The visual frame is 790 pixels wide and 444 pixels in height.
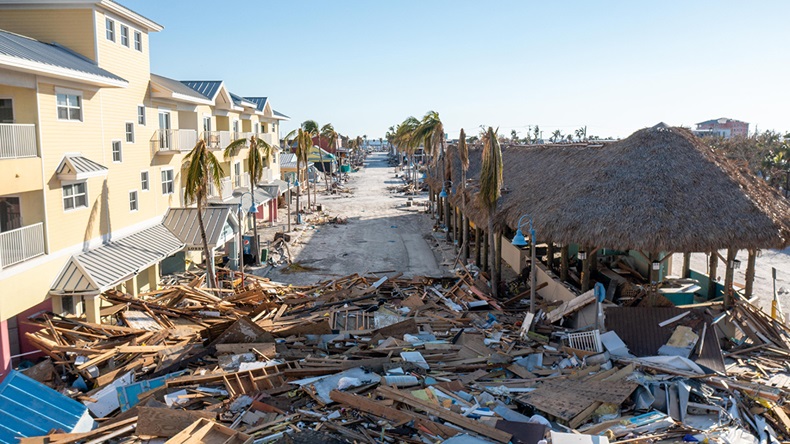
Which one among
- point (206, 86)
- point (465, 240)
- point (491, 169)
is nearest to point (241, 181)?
point (206, 86)

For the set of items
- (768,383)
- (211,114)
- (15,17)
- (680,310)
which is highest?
(15,17)

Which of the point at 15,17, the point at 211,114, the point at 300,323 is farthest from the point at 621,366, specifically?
the point at 211,114

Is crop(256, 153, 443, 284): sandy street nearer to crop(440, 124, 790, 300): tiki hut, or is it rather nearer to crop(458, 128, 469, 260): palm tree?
crop(458, 128, 469, 260): palm tree

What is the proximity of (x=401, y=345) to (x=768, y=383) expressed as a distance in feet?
31.1

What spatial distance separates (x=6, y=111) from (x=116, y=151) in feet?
19.2

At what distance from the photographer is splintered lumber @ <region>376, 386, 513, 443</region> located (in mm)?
10938

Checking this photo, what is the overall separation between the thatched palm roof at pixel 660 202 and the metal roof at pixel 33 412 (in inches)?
590

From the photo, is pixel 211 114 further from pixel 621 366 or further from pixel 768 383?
pixel 768 383

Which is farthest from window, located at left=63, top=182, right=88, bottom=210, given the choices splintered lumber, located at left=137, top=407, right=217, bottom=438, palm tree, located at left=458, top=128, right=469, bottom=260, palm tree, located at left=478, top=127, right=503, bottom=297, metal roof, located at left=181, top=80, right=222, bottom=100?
palm tree, located at left=458, top=128, right=469, bottom=260

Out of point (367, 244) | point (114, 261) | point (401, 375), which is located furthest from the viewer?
point (367, 244)

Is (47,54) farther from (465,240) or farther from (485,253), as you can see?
(465,240)

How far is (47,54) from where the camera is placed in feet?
61.1

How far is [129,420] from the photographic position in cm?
1199

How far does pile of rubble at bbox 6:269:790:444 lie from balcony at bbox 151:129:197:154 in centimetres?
872
